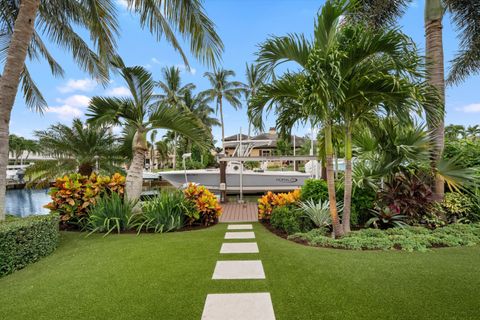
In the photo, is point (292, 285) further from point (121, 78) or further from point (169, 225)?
point (121, 78)

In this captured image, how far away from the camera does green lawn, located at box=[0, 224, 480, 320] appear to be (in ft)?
6.66

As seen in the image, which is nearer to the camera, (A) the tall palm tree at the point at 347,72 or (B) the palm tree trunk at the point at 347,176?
(A) the tall palm tree at the point at 347,72

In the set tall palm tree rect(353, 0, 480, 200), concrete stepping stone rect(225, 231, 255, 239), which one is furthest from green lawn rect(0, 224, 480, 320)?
tall palm tree rect(353, 0, 480, 200)

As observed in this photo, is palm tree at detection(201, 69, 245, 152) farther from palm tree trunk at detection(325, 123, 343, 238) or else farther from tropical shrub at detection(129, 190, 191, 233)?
palm tree trunk at detection(325, 123, 343, 238)

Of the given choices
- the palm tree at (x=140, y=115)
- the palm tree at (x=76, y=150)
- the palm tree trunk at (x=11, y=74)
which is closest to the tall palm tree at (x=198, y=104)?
the palm tree at (x=76, y=150)

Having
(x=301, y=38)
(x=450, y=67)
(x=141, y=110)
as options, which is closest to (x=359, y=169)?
(x=301, y=38)

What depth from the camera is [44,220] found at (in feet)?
12.2

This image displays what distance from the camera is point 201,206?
5414 millimetres

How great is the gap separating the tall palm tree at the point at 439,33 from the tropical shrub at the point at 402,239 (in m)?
0.99

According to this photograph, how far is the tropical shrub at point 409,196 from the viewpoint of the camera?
4.61 m

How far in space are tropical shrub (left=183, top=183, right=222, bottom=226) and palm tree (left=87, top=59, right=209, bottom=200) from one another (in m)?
1.10

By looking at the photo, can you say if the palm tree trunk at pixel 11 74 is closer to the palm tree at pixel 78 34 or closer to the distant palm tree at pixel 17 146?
the palm tree at pixel 78 34

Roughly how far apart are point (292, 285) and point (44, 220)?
3621 mm

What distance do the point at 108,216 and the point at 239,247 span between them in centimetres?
274
